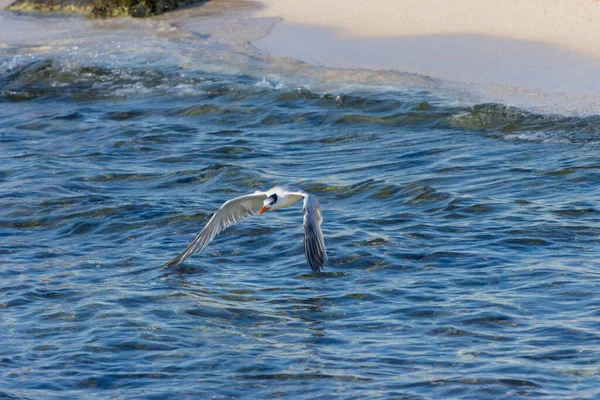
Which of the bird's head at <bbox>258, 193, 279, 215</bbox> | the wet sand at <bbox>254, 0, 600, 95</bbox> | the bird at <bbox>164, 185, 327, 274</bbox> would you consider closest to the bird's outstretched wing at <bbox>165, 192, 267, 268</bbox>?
the bird at <bbox>164, 185, 327, 274</bbox>

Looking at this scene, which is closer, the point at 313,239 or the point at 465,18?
the point at 313,239

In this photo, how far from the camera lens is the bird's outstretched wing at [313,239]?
24.9ft

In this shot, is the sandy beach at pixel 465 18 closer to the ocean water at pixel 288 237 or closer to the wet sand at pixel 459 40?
the wet sand at pixel 459 40

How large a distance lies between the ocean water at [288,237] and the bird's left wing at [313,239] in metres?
0.39

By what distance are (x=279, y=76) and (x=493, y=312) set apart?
25.7 feet

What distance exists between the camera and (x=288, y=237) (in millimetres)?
9469

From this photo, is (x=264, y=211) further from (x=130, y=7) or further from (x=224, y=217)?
(x=130, y=7)

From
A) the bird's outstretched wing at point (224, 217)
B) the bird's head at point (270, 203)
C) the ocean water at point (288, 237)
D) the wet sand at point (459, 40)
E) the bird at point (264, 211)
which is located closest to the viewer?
the ocean water at point (288, 237)

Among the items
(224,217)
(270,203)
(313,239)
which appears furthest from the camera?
(224,217)

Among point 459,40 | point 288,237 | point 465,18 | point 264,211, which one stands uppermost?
point 465,18

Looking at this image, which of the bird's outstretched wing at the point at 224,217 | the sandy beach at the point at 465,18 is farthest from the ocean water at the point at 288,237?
the sandy beach at the point at 465,18

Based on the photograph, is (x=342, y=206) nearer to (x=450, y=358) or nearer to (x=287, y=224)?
(x=287, y=224)

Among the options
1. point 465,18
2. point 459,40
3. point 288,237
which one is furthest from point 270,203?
point 465,18

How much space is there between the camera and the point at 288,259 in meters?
8.89
